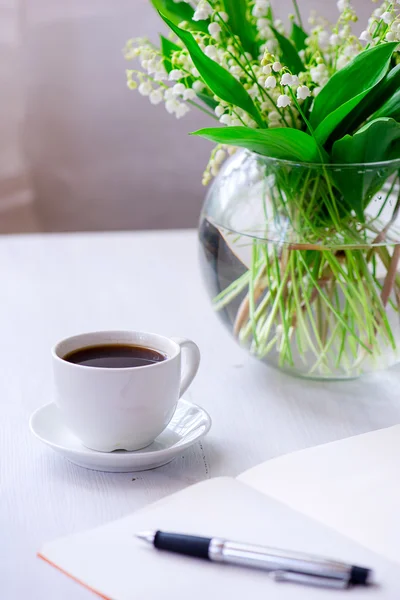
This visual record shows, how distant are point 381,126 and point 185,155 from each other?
123 cm

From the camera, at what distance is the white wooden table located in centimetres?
53

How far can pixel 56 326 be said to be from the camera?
891 mm

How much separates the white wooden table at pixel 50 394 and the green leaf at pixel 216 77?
10.1 inches

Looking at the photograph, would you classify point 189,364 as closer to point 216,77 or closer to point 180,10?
point 216,77

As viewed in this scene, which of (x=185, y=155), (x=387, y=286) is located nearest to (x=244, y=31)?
(x=387, y=286)

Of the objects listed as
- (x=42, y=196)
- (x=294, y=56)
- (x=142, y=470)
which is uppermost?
(x=294, y=56)

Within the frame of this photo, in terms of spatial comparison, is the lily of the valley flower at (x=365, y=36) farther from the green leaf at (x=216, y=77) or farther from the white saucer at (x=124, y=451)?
the white saucer at (x=124, y=451)

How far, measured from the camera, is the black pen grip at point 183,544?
1.46ft

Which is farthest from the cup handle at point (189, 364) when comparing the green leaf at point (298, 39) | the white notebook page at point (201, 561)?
the green leaf at point (298, 39)

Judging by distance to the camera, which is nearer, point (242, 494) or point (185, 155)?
point (242, 494)

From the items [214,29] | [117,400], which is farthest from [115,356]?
[214,29]

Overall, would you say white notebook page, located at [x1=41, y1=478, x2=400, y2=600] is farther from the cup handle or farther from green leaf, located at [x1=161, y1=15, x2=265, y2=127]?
green leaf, located at [x1=161, y1=15, x2=265, y2=127]

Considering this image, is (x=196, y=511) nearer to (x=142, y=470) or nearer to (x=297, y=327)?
(x=142, y=470)

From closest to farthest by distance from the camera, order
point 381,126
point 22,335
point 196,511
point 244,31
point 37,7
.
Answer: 1. point 196,511
2. point 381,126
3. point 244,31
4. point 22,335
5. point 37,7
